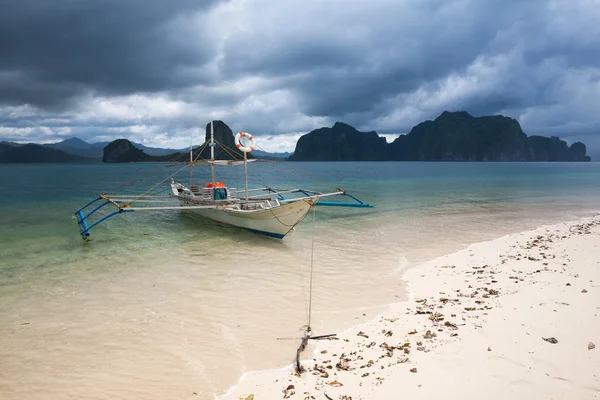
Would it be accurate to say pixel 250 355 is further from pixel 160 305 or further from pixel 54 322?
pixel 54 322

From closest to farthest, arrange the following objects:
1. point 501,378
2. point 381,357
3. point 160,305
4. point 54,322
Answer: point 501,378, point 381,357, point 54,322, point 160,305

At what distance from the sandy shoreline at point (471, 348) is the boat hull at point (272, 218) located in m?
7.79

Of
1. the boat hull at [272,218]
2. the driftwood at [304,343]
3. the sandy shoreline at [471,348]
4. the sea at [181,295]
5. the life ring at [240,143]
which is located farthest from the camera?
the life ring at [240,143]

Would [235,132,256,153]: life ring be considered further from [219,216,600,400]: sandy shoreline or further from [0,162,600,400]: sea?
[219,216,600,400]: sandy shoreline

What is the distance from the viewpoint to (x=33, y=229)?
2014cm

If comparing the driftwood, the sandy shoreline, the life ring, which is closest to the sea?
the driftwood

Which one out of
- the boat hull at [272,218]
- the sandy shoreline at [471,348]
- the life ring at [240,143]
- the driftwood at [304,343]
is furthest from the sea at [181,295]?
the life ring at [240,143]

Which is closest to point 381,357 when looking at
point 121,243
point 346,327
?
point 346,327

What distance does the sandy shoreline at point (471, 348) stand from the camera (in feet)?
15.4

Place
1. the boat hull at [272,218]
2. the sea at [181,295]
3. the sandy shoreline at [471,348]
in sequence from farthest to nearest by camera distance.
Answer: the boat hull at [272,218]
the sea at [181,295]
the sandy shoreline at [471,348]

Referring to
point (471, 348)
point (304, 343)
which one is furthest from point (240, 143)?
point (471, 348)

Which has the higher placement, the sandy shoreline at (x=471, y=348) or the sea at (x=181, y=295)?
the sandy shoreline at (x=471, y=348)

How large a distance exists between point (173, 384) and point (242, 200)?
15.7m

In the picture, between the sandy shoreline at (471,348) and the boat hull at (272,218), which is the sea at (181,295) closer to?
the boat hull at (272,218)
